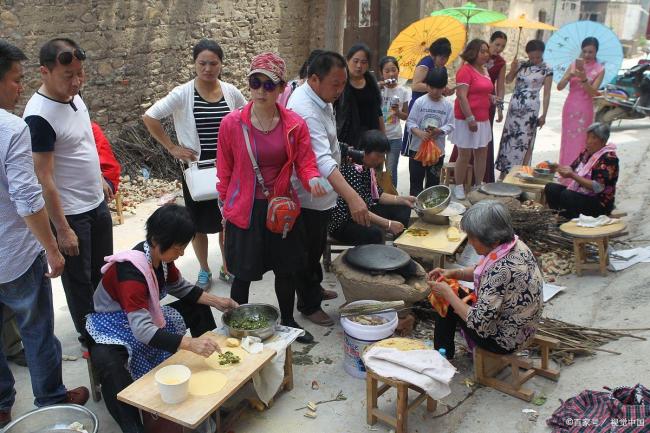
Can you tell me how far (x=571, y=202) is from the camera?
5.47m

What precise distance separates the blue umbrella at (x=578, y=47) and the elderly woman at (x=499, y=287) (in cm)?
513

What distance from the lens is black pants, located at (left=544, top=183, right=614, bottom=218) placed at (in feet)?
17.4

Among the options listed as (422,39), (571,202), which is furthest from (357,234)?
(422,39)

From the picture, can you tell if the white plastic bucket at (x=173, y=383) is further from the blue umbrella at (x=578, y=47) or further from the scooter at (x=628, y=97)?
the scooter at (x=628, y=97)

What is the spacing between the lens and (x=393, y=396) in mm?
3354

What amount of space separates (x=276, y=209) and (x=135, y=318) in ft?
3.46

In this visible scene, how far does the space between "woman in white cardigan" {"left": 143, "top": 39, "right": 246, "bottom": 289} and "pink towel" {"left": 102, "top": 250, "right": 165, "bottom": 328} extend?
160 centimetres

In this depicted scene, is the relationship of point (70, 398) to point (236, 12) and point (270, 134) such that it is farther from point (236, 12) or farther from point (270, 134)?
point (236, 12)

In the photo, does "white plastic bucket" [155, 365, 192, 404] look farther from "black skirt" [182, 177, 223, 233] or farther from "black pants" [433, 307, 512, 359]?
A: "black skirt" [182, 177, 223, 233]

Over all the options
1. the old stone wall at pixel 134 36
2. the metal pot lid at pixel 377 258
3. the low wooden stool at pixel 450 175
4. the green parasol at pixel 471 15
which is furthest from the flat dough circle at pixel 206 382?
the green parasol at pixel 471 15

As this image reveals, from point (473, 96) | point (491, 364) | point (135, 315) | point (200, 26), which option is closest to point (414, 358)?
point (491, 364)

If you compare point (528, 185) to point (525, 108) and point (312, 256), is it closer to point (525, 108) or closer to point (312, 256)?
point (525, 108)

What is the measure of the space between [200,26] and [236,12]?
92 centimetres

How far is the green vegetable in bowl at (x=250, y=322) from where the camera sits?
10.6ft
